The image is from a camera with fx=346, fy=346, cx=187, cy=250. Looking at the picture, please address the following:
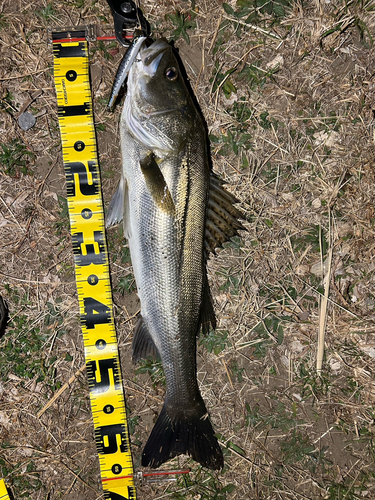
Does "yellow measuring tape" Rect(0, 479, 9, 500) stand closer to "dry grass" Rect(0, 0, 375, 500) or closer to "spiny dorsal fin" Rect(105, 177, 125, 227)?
"dry grass" Rect(0, 0, 375, 500)

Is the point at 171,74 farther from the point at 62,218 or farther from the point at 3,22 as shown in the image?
the point at 3,22

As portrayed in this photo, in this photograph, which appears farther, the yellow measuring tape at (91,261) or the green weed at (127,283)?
the green weed at (127,283)

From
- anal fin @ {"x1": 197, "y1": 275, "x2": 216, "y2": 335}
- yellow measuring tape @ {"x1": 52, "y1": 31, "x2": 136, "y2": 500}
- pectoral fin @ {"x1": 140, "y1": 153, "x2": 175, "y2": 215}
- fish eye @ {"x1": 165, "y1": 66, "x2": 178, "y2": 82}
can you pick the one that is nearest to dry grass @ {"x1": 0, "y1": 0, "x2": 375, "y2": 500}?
yellow measuring tape @ {"x1": 52, "y1": 31, "x2": 136, "y2": 500}

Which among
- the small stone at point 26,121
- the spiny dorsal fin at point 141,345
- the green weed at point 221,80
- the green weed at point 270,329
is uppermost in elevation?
the green weed at point 221,80

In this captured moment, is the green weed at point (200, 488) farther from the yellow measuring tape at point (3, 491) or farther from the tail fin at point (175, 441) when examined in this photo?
the yellow measuring tape at point (3, 491)

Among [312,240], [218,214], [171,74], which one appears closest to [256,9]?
[171,74]

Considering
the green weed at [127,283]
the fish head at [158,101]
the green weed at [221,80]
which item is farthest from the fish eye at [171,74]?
the green weed at [127,283]

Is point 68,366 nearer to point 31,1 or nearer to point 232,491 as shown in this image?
point 232,491
